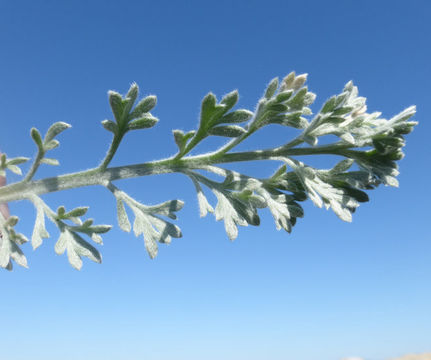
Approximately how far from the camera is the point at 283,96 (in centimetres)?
347

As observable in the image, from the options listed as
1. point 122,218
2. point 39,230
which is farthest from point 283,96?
point 39,230

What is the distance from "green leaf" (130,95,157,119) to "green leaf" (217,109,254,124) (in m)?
0.55

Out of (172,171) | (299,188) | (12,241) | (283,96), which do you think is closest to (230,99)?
(283,96)

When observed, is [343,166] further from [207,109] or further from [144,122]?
[144,122]

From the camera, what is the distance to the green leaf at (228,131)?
138 inches

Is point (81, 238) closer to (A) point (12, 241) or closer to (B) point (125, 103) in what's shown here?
(A) point (12, 241)

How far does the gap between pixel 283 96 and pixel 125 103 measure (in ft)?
4.09

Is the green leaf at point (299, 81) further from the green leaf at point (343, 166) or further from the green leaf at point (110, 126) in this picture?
the green leaf at point (110, 126)

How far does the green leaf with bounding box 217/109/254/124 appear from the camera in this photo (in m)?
3.48

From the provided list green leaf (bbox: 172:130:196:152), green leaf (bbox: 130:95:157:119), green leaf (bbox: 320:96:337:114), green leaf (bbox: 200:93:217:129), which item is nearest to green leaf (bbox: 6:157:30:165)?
green leaf (bbox: 130:95:157:119)

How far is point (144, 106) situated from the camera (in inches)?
140

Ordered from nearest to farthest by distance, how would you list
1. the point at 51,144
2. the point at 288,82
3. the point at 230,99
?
the point at 230,99 → the point at 51,144 → the point at 288,82

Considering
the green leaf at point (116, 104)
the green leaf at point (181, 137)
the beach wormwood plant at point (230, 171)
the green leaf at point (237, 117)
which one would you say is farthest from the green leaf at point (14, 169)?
the green leaf at point (237, 117)

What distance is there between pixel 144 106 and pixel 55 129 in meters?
0.74
